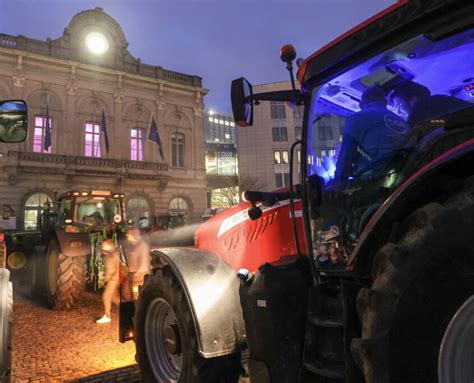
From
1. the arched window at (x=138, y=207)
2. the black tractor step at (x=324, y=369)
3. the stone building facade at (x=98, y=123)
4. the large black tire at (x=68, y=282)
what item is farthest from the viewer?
the arched window at (x=138, y=207)

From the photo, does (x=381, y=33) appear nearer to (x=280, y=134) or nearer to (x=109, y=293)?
(x=109, y=293)

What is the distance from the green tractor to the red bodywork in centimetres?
514

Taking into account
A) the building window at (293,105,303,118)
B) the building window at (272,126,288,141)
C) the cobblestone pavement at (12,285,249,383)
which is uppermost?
the building window at (272,126,288,141)

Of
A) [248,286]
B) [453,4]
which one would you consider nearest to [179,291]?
[248,286]

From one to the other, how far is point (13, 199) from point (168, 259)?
23199 millimetres

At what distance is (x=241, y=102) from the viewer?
2457 mm

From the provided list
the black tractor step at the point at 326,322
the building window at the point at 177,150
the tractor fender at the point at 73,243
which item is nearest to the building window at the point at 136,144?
the building window at the point at 177,150

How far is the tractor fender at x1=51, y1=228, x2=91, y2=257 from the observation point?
7773mm

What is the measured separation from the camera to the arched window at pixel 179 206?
28.6 m

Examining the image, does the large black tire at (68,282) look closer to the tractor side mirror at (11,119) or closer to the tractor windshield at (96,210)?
the tractor windshield at (96,210)

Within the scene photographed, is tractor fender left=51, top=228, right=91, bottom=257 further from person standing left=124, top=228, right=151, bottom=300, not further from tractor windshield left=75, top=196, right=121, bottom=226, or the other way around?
person standing left=124, top=228, right=151, bottom=300

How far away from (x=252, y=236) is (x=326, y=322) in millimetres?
1122

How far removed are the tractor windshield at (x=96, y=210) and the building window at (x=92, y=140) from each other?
55.0 ft

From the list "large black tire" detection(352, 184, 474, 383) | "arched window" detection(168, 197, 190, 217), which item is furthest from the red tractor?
"arched window" detection(168, 197, 190, 217)
